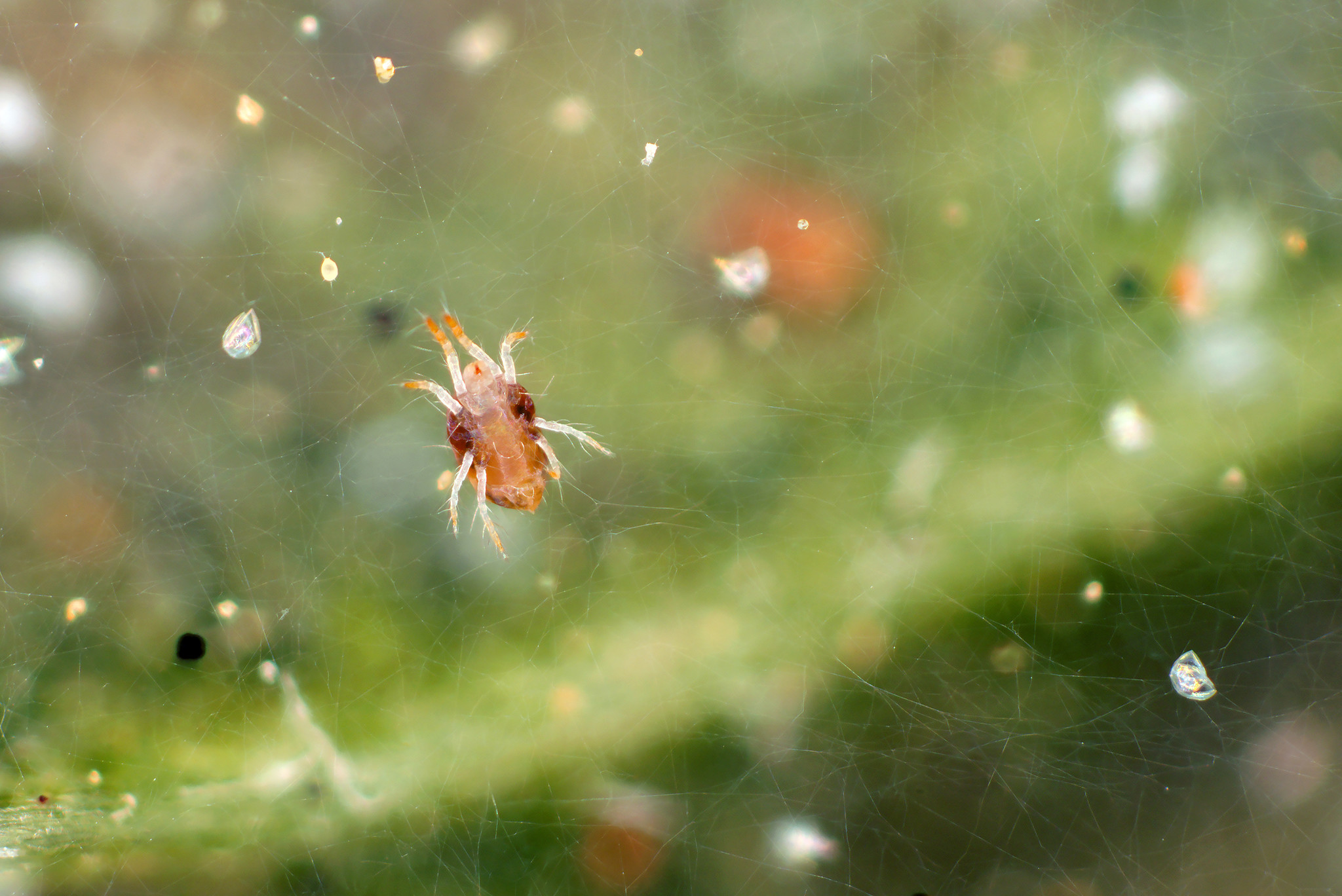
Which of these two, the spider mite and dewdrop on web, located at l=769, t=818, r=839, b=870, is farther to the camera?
dewdrop on web, located at l=769, t=818, r=839, b=870

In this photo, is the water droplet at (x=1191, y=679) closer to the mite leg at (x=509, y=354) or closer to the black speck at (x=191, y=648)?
the mite leg at (x=509, y=354)

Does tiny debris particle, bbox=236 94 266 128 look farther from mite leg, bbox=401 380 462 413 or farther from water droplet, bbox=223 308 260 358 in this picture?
mite leg, bbox=401 380 462 413

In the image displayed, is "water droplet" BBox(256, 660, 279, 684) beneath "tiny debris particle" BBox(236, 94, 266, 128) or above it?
beneath

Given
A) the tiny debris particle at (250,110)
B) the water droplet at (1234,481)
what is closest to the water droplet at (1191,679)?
the water droplet at (1234,481)

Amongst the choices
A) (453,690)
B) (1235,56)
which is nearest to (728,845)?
(453,690)

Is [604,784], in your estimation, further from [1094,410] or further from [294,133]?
[294,133]

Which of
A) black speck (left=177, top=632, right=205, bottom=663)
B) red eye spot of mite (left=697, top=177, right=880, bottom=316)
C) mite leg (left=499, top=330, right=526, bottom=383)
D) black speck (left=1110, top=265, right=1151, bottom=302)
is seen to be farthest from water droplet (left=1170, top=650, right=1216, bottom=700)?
black speck (left=177, top=632, right=205, bottom=663)

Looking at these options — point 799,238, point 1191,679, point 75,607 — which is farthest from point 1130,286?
point 75,607
